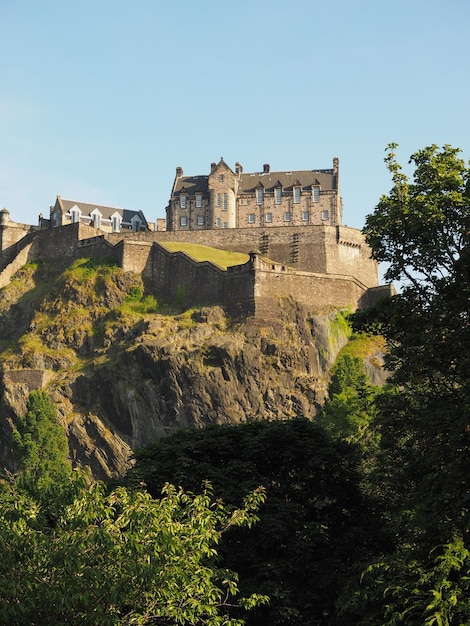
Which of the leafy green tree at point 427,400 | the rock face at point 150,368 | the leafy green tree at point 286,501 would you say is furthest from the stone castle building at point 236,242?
the leafy green tree at point 427,400

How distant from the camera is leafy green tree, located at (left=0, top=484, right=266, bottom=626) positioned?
18.6 m

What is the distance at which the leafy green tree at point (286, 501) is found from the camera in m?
29.7

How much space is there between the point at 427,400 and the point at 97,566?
13.0m

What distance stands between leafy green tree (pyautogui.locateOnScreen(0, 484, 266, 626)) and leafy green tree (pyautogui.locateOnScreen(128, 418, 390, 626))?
9.93m

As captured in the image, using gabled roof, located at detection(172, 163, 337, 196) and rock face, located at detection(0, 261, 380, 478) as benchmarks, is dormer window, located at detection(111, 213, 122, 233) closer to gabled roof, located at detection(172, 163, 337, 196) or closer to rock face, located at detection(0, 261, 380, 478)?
gabled roof, located at detection(172, 163, 337, 196)

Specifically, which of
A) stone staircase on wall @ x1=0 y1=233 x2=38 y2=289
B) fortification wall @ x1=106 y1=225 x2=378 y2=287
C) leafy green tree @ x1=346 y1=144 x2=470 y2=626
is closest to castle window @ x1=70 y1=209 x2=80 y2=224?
stone staircase on wall @ x1=0 y1=233 x2=38 y2=289

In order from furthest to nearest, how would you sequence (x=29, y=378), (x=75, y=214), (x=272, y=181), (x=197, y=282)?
(x=75, y=214), (x=272, y=181), (x=197, y=282), (x=29, y=378)

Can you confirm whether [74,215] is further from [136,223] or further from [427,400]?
[427,400]

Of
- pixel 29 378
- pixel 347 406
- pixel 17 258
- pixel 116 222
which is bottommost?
pixel 347 406

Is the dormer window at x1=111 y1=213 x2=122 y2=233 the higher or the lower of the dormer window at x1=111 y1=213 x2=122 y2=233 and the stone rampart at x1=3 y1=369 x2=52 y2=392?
the higher

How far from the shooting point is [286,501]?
32.8 metres

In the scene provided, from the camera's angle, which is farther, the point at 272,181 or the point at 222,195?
the point at 272,181

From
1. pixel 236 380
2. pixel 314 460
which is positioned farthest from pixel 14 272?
pixel 314 460

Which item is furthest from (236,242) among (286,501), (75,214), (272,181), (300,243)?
(286,501)
